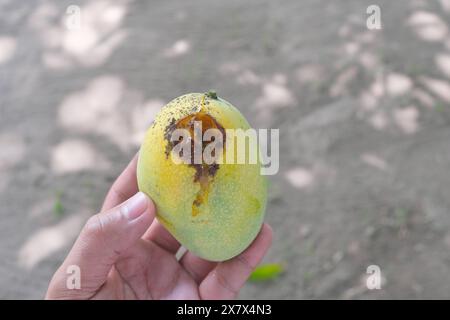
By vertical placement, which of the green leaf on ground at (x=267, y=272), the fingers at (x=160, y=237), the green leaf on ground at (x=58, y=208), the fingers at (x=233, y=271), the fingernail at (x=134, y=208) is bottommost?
the green leaf on ground at (x=267, y=272)

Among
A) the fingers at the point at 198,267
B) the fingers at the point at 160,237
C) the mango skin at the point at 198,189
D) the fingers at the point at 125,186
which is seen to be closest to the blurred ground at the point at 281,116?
the fingers at the point at 198,267

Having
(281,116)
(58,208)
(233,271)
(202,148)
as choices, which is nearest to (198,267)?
(233,271)

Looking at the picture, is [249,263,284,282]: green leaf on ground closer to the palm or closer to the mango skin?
the palm

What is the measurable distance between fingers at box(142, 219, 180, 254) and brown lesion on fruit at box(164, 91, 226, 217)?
0.52 m

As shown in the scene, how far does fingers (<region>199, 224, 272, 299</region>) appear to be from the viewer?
5.61ft

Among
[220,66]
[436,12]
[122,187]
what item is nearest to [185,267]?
[122,187]

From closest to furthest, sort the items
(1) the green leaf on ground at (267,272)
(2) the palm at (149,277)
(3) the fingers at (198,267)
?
1. (2) the palm at (149,277)
2. (3) the fingers at (198,267)
3. (1) the green leaf on ground at (267,272)

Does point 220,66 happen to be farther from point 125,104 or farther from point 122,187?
point 122,187

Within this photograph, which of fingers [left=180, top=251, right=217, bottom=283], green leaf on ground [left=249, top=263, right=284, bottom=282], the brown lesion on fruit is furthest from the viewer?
green leaf on ground [left=249, top=263, right=284, bottom=282]

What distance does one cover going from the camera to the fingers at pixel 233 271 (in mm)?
1711

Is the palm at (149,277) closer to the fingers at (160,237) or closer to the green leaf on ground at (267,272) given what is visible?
the fingers at (160,237)

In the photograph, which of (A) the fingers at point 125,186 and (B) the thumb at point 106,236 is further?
(A) the fingers at point 125,186

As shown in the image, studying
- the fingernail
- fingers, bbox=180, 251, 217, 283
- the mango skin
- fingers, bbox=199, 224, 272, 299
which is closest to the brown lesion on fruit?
the mango skin

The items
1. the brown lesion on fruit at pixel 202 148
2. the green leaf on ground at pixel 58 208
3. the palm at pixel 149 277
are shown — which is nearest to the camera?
the brown lesion on fruit at pixel 202 148
